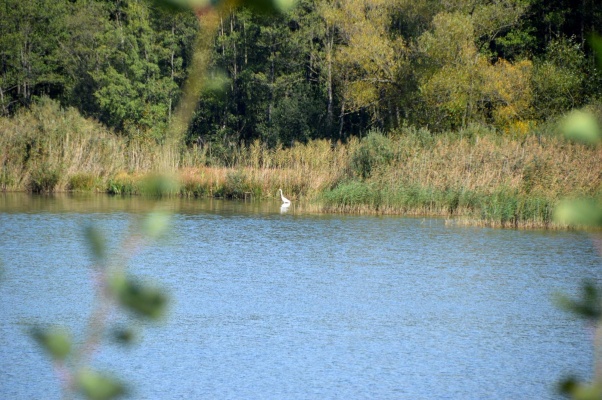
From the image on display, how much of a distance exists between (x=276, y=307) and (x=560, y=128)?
32.5 ft

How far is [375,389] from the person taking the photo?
25.0ft

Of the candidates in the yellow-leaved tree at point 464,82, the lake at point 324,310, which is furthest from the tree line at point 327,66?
the lake at point 324,310

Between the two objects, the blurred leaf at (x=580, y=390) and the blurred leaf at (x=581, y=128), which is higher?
the blurred leaf at (x=581, y=128)

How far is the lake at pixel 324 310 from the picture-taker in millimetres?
7848

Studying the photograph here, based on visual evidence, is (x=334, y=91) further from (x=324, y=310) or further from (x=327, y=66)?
(x=324, y=310)

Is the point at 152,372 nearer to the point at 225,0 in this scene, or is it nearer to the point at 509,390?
the point at 509,390

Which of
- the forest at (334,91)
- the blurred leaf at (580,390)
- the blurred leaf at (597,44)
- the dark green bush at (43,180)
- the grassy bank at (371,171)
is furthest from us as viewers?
the dark green bush at (43,180)

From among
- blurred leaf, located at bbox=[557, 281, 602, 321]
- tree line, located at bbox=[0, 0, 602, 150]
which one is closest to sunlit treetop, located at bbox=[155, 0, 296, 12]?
blurred leaf, located at bbox=[557, 281, 602, 321]

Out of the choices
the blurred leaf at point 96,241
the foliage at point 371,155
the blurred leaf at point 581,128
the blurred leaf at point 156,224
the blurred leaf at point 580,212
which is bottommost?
the blurred leaf at point 96,241

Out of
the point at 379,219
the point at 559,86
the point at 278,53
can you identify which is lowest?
the point at 379,219

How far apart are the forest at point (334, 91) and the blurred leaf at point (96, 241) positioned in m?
18.9

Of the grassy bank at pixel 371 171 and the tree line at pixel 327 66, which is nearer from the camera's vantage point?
the grassy bank at pixel 371 171

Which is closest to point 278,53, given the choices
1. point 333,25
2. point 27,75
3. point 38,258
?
point 333,25

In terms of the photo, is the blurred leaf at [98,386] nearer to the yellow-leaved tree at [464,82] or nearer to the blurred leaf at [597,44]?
the blurred leaf at [597,44]
